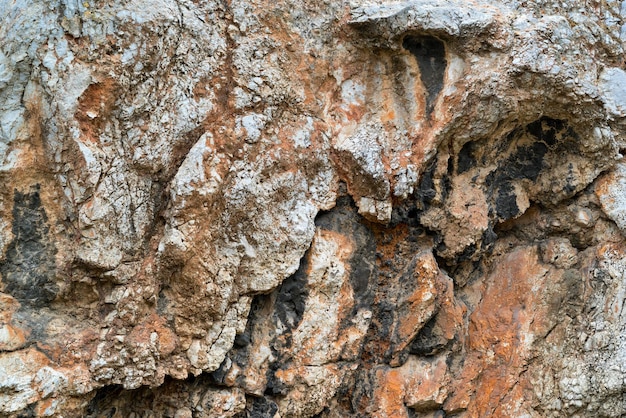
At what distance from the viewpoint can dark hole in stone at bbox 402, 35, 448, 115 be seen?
3.11 m

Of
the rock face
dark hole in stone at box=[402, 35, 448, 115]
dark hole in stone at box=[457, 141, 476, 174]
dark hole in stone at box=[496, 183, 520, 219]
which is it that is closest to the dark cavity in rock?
the rock face

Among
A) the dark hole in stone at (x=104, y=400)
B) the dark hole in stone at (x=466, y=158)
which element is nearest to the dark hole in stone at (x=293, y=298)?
the dark hole in stone at (x=104, y=400)

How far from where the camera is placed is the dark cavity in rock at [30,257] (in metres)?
2.55

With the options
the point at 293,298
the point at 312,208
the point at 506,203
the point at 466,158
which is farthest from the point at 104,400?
the point at 506,203

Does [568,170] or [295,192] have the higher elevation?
[568,170]

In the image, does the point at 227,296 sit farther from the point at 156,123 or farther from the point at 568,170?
the point at 568,170

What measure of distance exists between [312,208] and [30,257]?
1227 millimetres

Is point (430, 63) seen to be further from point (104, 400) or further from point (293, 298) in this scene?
point (104, 400)

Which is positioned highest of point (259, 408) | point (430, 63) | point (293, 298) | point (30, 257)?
point (430, 63)

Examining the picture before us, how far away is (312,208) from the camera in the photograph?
9.79 ft

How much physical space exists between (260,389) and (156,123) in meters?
1.28

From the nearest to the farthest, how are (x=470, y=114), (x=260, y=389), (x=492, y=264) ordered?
(x=260, y=389), (x=470, y=114), (x=492, y=264)

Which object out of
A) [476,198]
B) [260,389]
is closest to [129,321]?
[260,389]

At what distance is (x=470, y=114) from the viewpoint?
3.10m
